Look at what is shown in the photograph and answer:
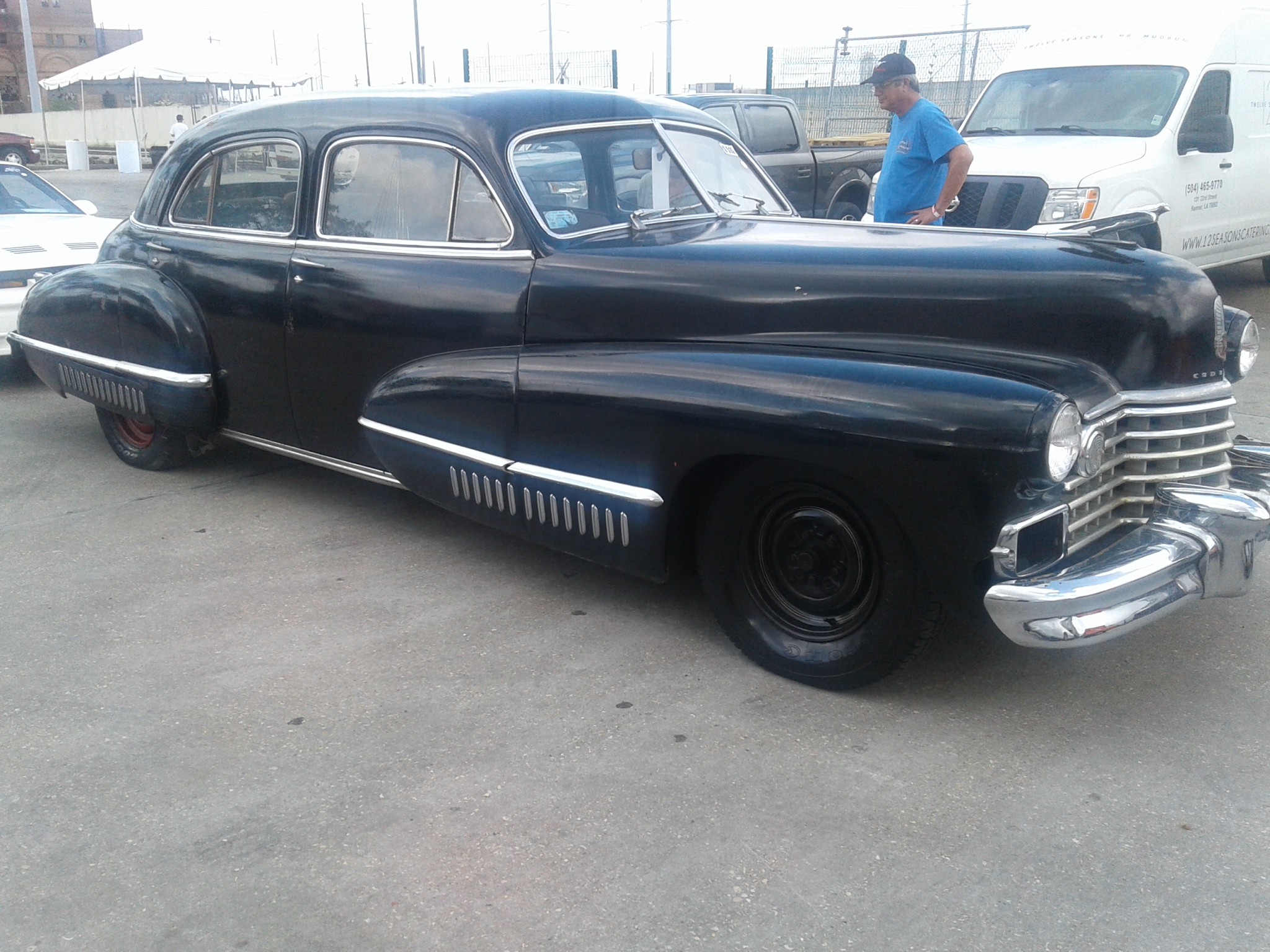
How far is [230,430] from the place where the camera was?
5.11 meters

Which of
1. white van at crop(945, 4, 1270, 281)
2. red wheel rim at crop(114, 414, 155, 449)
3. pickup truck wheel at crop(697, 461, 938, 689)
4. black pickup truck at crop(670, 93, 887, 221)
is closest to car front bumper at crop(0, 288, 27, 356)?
red wheel rim at crop(114, 414, 155, 449)

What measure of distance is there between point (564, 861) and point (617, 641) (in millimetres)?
1201

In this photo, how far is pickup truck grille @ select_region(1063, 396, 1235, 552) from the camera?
10.3ft

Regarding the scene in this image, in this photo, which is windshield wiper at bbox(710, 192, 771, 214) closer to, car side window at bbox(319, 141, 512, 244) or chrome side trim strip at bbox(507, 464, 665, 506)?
car side window at bbox(319, 141, 512, 244)

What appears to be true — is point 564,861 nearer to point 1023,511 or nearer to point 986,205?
point 1023,511

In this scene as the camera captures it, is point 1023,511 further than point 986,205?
No

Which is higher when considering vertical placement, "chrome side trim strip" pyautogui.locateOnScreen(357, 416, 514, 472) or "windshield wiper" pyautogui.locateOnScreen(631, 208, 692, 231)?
"windshield wiper" pyautogui.locateOnScreen(631, 208, 692, 231)

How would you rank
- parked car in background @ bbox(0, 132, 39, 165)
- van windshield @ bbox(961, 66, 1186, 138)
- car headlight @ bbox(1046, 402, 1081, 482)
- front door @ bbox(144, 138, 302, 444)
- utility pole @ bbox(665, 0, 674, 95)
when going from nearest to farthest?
car headlight @ bbox(1046, 402, 1081, 482), front door @ bbox(144, 138, 302, 444), van windshield @ bbox(961, 66, 1186, 138), utility pole @ bbox(665, 0, 674, 95), parked car in background @ bbox(0, 132, 39, 165)

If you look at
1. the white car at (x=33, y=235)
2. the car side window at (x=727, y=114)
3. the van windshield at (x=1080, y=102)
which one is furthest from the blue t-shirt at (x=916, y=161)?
the car side window at (x=727, y=114)

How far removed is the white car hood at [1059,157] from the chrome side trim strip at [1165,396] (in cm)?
503

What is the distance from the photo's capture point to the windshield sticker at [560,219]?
3.97 meters

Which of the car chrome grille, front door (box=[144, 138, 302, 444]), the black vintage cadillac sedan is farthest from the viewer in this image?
the car chrome grille

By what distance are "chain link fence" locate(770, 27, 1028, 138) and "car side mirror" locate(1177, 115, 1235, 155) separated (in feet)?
19.1

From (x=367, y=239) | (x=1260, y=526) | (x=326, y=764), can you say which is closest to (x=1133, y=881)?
(x=1260, y=526)
